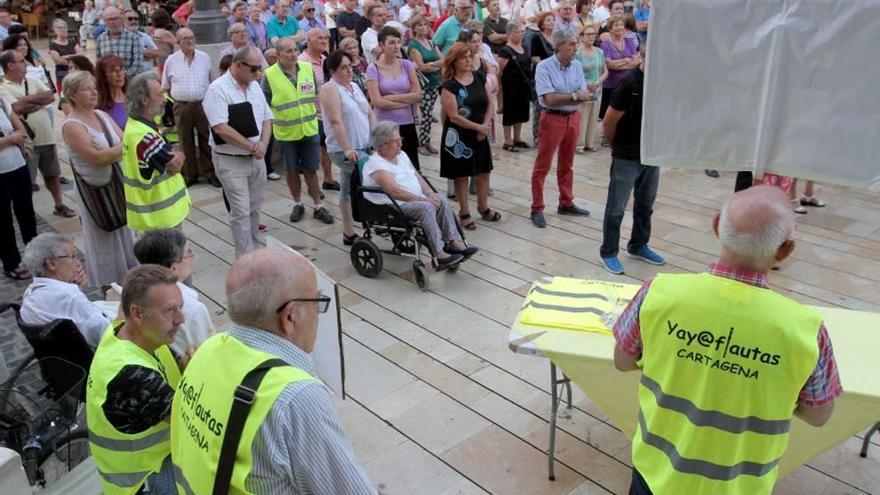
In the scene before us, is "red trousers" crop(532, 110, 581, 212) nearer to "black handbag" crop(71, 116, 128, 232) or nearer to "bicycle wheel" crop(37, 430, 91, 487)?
"black handbag" crop(71, 116, 128, 232)

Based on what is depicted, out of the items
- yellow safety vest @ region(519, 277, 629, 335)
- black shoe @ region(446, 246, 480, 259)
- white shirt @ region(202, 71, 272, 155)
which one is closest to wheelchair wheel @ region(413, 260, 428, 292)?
black shoe @ region(446, 246, 480, 259)

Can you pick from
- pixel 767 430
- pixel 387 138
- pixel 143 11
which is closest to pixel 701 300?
pixel 767 430

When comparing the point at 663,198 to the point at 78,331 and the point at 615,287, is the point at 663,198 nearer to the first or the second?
the point at 615,287

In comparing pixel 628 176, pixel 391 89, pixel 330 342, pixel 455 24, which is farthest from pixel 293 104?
pixel 330 342

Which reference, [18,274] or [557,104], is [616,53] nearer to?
[557,104]

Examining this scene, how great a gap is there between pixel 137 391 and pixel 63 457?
3.67 ft

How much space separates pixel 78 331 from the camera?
3.24m

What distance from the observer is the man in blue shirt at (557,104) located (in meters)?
6.24

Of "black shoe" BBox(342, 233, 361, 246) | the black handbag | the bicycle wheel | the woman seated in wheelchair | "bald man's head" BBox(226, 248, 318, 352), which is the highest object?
"bald man's head" BBox(226, 248, 318, 352)

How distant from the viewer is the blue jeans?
5387 millimetres

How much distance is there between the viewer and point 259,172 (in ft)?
18.3

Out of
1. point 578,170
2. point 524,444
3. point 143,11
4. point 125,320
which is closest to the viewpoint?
point 125,320

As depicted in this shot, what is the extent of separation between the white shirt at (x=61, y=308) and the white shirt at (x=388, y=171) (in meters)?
2.39

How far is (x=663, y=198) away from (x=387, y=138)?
3.14m
